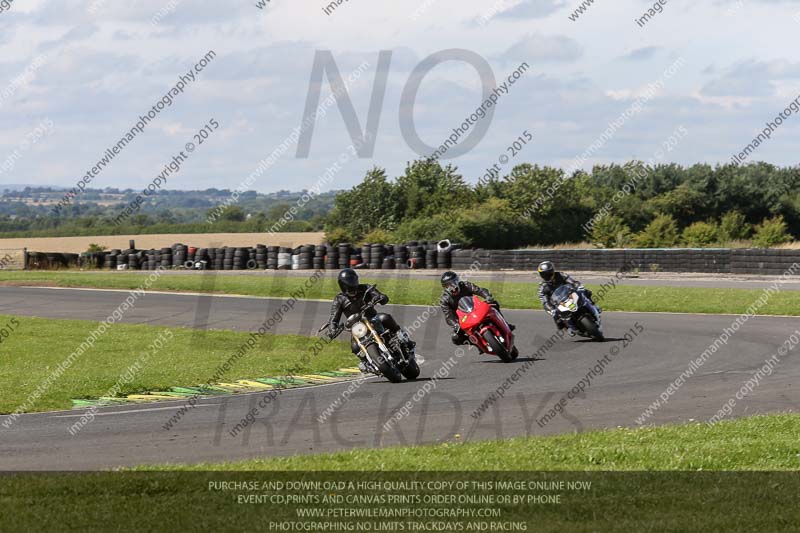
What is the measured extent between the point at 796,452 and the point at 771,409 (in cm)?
324

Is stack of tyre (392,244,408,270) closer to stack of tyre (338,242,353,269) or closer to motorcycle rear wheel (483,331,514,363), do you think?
stack of tyre (338,242,353,269)

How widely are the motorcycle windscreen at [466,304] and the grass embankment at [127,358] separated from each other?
225 centimetres

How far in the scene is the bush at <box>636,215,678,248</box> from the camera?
49.7m

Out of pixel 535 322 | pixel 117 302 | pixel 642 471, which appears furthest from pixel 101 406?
pixel 117 302

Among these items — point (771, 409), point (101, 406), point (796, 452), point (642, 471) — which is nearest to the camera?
point (642, 471)

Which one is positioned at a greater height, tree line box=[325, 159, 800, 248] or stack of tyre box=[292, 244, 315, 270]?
tree line box=[325, 159, 800, 248]

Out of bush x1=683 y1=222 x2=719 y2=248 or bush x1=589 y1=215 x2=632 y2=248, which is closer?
bush x1=683 y1=222 x2=719 y2=248

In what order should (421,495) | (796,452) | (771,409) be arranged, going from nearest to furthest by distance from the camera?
(421,495), (796,452), (771,409)

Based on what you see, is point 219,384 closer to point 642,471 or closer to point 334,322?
point 334,322

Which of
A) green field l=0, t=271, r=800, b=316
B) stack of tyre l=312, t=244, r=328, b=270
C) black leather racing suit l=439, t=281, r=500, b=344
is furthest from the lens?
stack of tyre l=312, t=244, r=328, b=270

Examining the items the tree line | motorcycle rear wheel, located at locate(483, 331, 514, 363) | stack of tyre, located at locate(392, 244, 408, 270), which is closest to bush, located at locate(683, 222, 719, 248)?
the tree line

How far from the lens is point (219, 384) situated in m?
15.6

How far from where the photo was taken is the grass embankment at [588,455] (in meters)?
8.60

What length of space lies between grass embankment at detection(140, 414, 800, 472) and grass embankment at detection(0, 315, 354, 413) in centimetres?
596
